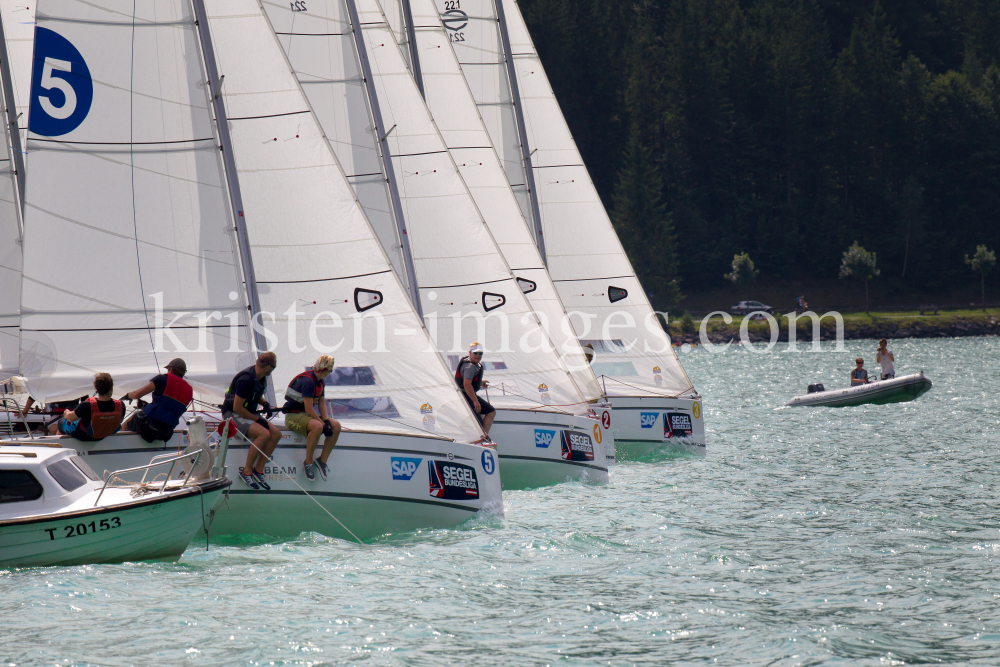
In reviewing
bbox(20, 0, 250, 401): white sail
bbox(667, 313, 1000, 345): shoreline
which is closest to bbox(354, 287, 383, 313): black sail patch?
bbox(20, 0, 250, 401): white sail

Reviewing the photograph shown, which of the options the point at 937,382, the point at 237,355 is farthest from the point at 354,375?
the point at 937,382

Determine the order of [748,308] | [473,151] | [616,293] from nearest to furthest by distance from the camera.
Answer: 1. [473,151]
2. [616,293]
3. [748,308]

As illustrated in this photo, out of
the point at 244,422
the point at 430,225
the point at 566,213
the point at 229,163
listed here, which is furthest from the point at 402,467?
the point at 566,213

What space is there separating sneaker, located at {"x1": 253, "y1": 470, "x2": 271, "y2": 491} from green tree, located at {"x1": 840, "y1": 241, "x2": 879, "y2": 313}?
6880 centimetres

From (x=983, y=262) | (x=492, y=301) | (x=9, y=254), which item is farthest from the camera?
(x=983, y=262)

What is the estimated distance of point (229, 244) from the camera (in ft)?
41.2

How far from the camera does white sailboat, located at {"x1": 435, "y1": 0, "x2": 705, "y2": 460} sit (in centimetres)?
1902

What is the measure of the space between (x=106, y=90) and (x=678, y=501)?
8.19 m

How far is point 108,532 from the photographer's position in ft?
32.1

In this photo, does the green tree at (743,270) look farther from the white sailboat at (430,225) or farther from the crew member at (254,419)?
the crew member at (254,419)

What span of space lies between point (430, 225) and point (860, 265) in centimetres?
6308

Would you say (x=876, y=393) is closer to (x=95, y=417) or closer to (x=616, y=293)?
(x=616, y=293)

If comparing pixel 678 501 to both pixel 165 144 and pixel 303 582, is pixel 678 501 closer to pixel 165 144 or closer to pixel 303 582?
pixel 303 582

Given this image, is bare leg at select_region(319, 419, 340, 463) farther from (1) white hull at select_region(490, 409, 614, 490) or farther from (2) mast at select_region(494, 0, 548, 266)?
(2) mast at select_region(494, 0, 548, 266)
